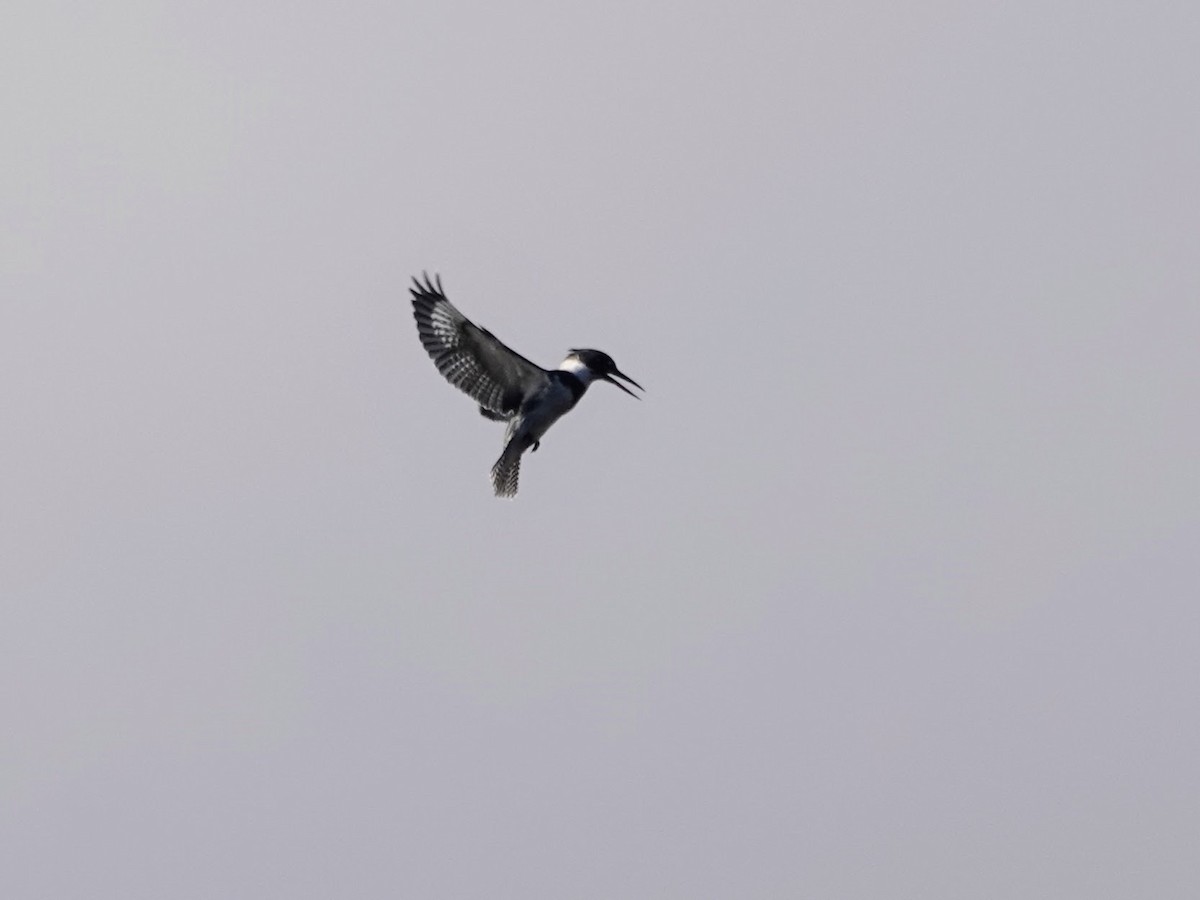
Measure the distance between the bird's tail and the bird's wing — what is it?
0.58 metres

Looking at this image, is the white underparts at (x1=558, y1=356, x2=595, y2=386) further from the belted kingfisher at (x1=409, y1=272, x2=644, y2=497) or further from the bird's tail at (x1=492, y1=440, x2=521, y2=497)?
the bird's tail at (x1=492, y1=440, x2=521, y2=497)

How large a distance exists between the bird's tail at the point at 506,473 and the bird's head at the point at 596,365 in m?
1.53

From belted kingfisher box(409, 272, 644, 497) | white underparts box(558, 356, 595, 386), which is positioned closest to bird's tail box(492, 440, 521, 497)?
belted kingfisher box(409, 272, 644, 497)

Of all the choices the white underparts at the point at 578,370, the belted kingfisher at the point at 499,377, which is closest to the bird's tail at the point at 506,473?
the belted kingfisher at the point at 499,377

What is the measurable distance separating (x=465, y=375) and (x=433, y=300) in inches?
46.0

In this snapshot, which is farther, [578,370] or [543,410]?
[578,370]

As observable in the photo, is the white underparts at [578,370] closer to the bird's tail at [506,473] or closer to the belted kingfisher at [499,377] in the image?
the belted kingfisher at [499,377]

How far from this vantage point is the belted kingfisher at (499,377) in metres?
36.1

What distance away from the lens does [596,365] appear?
3731 centimetres

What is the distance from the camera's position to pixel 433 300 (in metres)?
36.5

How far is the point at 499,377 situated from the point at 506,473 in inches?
60.3

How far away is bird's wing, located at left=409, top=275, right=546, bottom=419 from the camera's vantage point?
3612 cm

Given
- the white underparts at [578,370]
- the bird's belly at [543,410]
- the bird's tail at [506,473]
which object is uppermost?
the white underparts at [578,370]

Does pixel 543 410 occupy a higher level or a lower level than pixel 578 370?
lower
